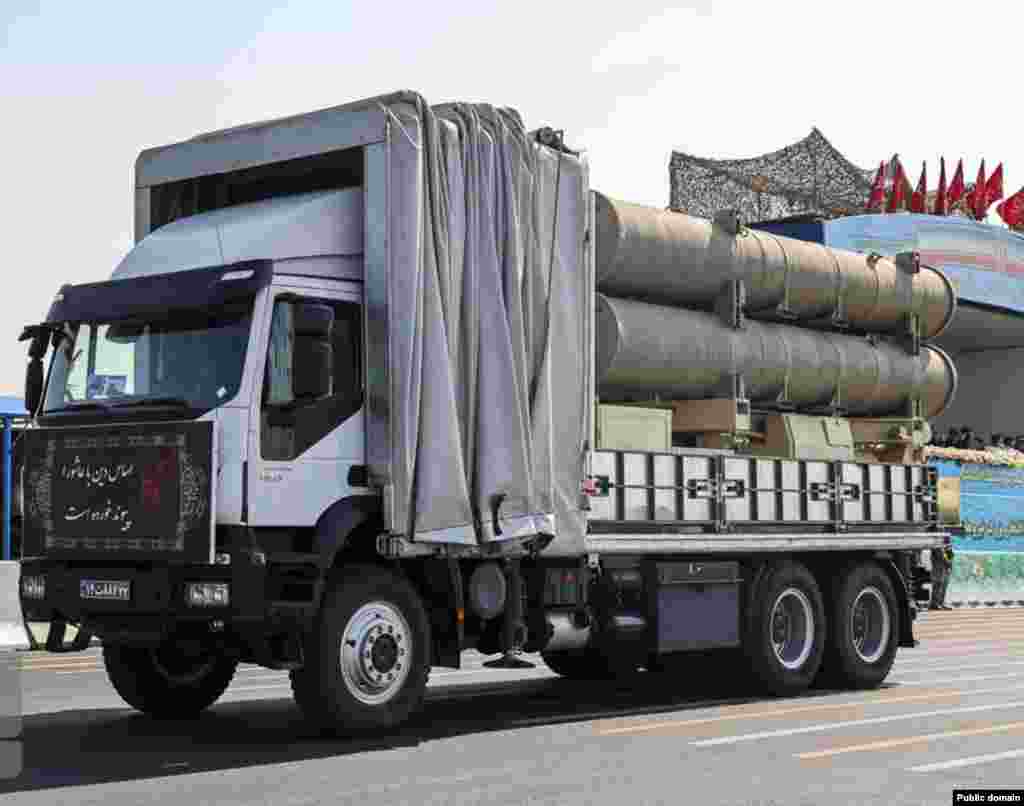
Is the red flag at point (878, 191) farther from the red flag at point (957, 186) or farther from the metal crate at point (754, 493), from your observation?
the metal crate at point (754, 493)

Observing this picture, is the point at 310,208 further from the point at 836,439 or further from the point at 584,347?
the point at 836,439

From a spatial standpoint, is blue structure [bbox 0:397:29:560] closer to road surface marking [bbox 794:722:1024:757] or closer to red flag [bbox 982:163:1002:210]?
road surface marking [bbox 794:722:1024:757]

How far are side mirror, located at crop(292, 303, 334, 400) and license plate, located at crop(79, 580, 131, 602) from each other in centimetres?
163

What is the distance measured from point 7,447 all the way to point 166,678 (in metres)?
13.0

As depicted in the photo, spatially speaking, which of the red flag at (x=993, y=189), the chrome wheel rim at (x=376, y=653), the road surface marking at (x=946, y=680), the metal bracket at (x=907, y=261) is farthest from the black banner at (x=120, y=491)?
the red flag at (x=993, y=189)

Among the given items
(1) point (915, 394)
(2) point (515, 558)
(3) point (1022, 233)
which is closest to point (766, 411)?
(1) point (915, 394)

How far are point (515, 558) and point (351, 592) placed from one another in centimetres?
155

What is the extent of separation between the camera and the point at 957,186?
46094 millimetres

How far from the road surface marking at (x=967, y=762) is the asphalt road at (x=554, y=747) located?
12 millimetres

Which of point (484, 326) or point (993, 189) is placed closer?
point (484, 326)

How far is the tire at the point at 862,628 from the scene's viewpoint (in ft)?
49.3

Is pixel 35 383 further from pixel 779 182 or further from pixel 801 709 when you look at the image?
pixel 779 182

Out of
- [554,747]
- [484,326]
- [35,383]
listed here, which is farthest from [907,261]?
[35,383]

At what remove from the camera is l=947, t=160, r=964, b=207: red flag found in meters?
46.0
